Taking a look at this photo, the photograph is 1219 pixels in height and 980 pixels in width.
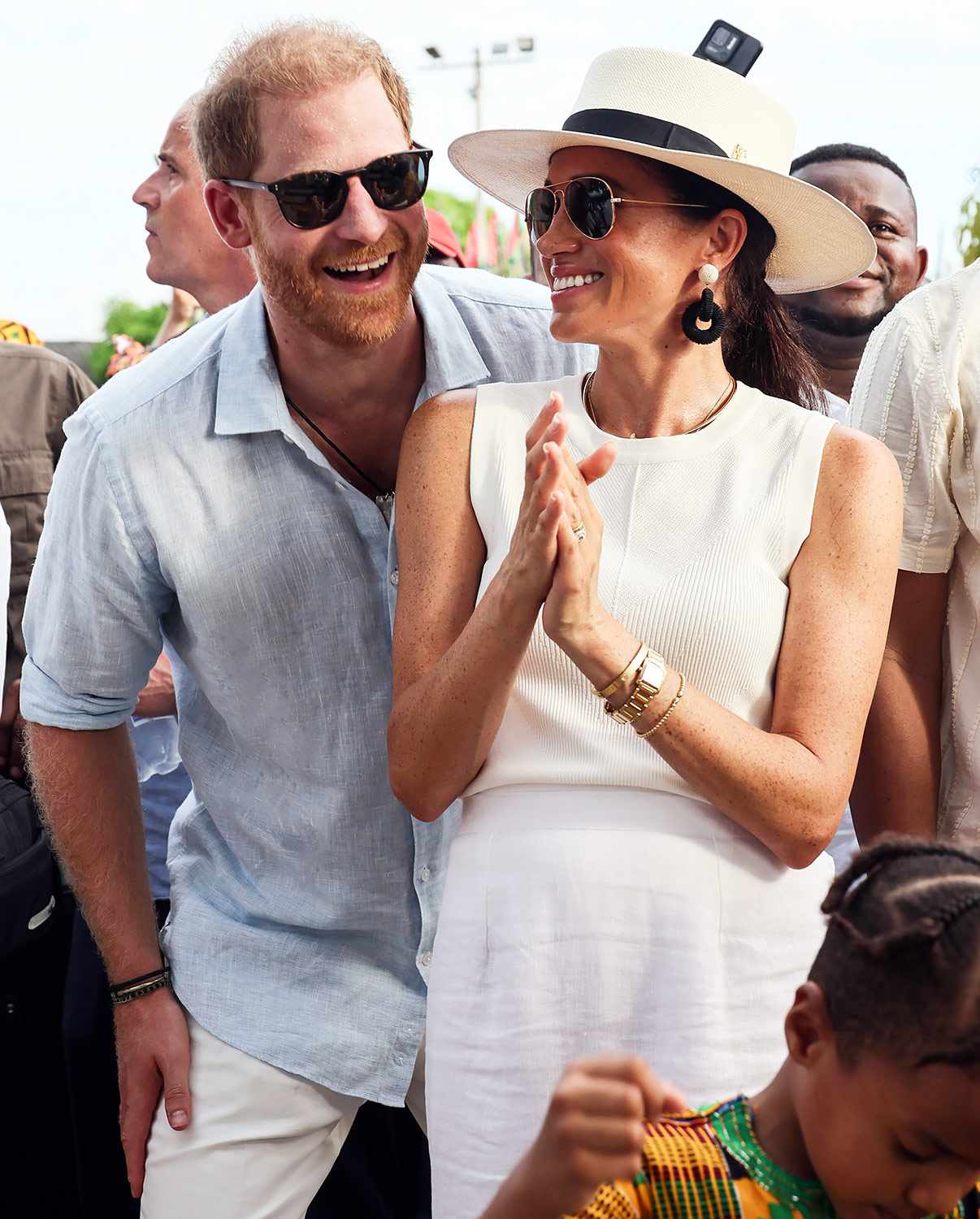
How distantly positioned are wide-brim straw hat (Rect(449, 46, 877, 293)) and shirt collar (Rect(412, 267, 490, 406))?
1.12 ft

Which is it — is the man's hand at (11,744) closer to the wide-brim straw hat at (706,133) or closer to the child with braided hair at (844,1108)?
the wide-brim straw hat at (706,133)

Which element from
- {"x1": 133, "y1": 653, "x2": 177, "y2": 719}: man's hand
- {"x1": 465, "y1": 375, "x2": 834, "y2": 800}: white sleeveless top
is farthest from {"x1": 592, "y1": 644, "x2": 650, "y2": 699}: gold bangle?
{"x1": 133, "y1": 653, "x2": 177, "y2": 719}: man's hand

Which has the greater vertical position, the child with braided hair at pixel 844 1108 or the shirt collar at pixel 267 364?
the shirt collar at pixel 267 364

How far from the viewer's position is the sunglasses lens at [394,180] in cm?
248

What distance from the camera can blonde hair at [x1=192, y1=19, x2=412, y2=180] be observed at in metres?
2.54

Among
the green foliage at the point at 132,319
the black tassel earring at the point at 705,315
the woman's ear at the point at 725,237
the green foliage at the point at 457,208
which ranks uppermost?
the woman's ear at the point at 725,237

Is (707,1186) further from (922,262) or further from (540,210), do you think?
(922,262)

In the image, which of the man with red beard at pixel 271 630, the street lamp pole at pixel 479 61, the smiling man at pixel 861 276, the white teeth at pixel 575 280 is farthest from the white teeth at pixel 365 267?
the street lamp pole at pixel 479 61

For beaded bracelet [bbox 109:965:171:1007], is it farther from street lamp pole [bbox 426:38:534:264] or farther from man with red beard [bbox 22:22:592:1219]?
street lamp pole [bbox 426:38:534:264]

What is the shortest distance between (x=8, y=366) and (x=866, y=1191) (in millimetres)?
3497

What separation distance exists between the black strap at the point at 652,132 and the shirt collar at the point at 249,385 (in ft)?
2.32

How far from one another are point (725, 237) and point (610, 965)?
120 cm

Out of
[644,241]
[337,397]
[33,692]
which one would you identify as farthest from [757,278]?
[33,692]

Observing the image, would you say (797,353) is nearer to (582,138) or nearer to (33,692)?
(582,138)
